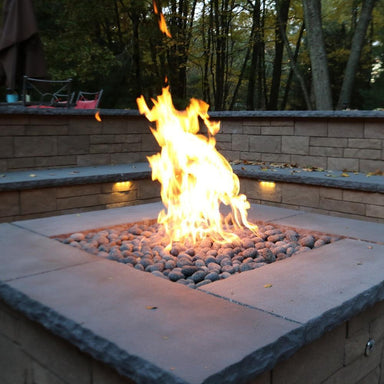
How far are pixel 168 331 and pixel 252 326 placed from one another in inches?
15.0

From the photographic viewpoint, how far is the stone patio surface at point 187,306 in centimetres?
186

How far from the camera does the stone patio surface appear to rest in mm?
1857

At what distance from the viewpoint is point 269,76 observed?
24172mm

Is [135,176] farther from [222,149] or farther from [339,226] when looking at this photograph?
[339,226]

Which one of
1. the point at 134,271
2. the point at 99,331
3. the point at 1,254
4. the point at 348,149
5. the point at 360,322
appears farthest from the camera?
the point at 348,149

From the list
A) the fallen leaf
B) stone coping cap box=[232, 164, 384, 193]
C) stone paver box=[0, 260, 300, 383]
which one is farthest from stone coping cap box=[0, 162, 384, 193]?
stone paver box=[0, 260, 300, 383]

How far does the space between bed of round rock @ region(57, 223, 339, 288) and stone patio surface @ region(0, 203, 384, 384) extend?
0.69 feet

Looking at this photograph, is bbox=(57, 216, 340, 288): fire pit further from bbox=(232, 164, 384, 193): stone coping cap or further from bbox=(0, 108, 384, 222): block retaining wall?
bbox=(0, 108, 384, 222): block retaining wall

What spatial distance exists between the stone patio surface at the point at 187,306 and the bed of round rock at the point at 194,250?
0.21 meters

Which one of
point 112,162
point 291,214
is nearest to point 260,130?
point 112,162

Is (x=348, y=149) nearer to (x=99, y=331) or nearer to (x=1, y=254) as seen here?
(x=1, y=254)

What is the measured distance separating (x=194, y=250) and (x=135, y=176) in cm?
332

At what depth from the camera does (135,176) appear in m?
6.80

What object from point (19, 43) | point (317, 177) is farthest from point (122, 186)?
point (19, 43)
